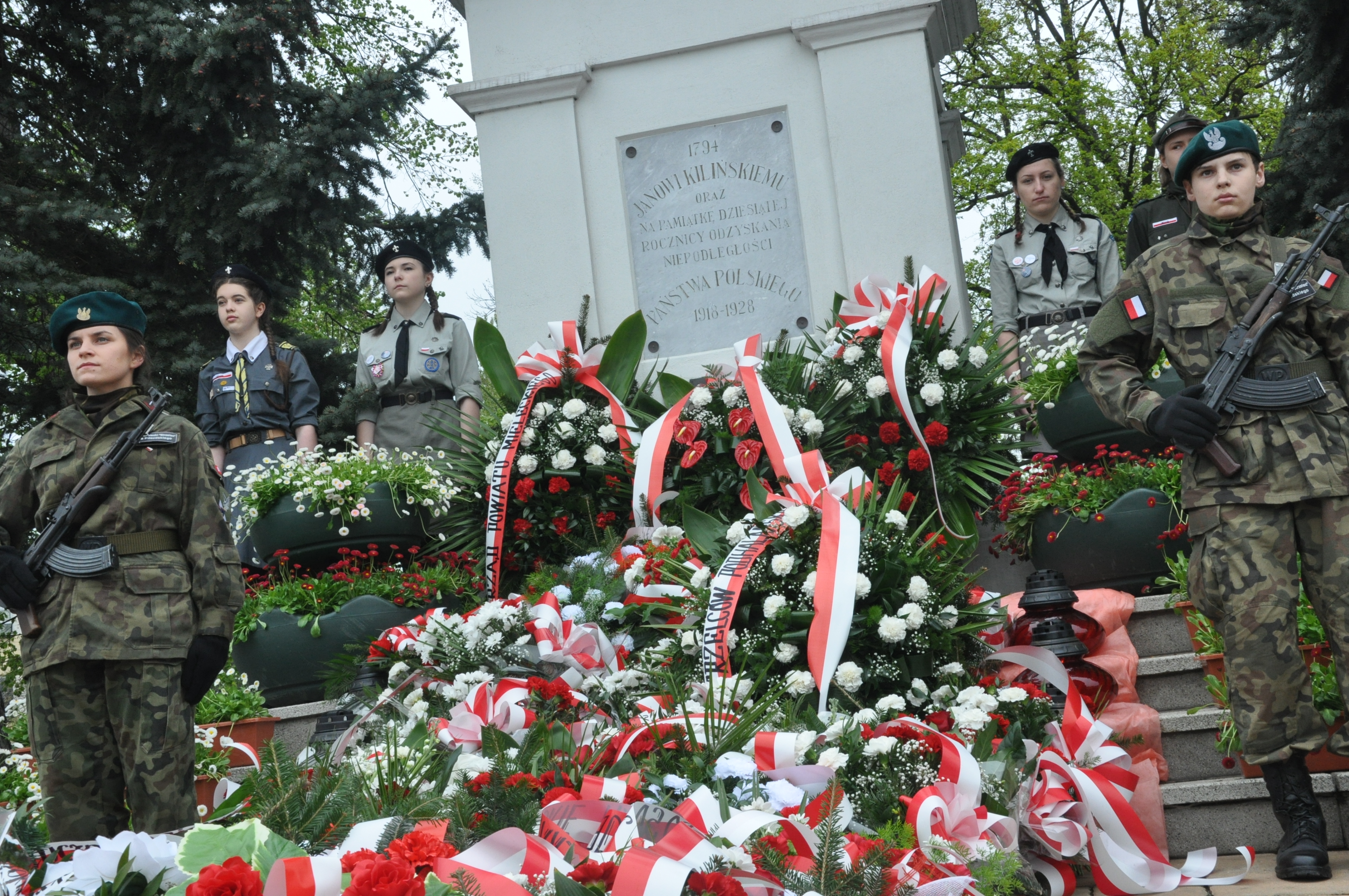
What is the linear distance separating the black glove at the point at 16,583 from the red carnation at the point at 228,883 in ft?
6.83

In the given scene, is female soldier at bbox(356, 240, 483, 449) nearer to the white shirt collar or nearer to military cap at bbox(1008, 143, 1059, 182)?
the white shirt collar

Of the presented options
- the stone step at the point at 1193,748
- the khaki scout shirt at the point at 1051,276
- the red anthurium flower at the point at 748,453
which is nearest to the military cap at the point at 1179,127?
the khaki scout shirt at the point at 1051,276

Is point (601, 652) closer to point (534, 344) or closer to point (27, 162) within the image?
point (534, 344)

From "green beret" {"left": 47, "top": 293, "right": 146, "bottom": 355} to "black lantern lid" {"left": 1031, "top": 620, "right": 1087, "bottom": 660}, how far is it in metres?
2.97

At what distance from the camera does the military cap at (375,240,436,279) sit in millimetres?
6586

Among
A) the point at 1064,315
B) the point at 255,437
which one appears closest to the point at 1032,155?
the point at 1064,315

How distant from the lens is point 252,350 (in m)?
6.07

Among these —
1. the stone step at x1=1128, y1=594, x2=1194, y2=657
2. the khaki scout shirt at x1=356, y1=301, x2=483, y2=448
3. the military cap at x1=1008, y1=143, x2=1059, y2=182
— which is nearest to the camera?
the stone step at x1=1128, y1=594, x2=1194, y2=657

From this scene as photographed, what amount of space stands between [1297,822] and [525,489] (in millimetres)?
3084

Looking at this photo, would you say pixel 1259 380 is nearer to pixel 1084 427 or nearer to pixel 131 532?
pixel 1084 427

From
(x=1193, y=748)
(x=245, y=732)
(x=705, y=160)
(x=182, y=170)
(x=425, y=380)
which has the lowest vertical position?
(x=1193, y=748)

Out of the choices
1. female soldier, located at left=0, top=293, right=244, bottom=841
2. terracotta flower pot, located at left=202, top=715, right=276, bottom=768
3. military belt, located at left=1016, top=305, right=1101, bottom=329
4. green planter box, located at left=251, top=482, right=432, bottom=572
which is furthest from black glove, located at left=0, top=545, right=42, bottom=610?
military belt, located at left=1016, top=305, right=1101, bottom=329

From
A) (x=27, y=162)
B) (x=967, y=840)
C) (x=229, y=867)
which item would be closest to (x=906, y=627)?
(x=967, y=840)

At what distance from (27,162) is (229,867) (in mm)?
9953
